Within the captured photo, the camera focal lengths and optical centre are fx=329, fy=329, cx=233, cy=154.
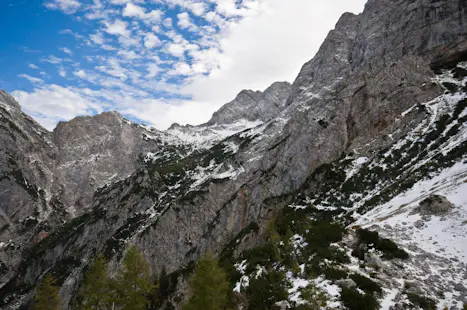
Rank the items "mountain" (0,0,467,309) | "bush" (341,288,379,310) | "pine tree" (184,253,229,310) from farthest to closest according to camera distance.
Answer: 1. "pine tree" (184,253,229,310)
2. "mountain" (0,0,467,309)
3. "bush" (341,288,379,310)

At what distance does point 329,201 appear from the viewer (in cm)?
5941

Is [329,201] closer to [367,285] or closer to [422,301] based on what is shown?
[367,285]

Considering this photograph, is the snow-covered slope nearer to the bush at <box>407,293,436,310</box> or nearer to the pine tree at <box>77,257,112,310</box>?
the bush at <box>407,293,436,310</box>

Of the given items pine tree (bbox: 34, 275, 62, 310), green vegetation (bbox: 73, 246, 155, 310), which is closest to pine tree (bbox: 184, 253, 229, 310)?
green vegetation (bbox: 73, 246, 155, 310)

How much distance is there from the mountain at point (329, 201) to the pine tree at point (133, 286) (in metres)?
9.44

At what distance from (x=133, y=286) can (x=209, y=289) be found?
14347 millimetres

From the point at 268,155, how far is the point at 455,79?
202 feet

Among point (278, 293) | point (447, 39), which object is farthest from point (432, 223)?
point (447, 39)

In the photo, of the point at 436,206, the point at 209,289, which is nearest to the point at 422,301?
the point at 209,289

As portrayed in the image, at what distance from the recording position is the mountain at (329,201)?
19.4m

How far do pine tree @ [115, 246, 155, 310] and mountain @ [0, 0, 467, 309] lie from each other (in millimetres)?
9437

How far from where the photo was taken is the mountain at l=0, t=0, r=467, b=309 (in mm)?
19409

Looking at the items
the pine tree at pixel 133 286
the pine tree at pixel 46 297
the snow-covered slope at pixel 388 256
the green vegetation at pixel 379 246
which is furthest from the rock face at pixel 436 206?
the pine tree at pixel 46 297

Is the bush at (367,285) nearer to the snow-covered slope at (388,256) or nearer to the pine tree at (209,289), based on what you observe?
the snow-covered slope at (388,256)
